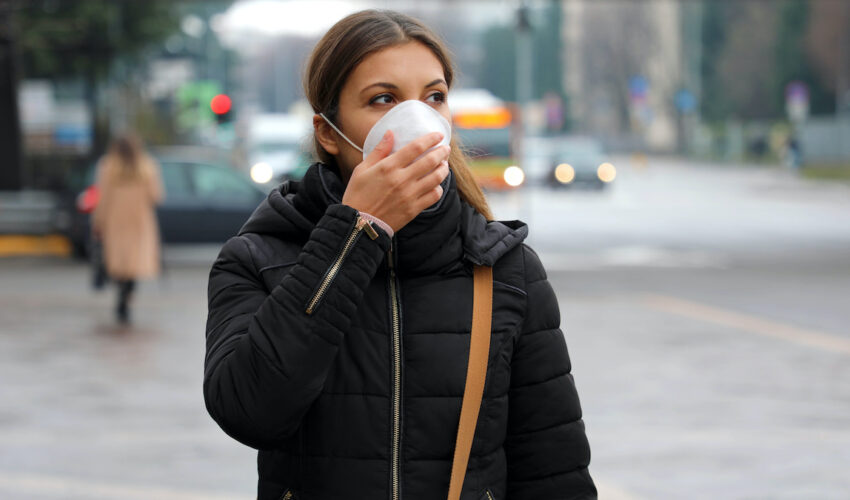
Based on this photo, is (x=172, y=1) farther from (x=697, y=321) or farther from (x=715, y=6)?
(x=715, y=6)

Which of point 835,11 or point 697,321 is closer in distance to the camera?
point 697,321

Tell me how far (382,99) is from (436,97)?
0.28 feet

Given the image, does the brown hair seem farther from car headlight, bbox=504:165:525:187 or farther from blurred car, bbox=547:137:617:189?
blurred car, bbox=547:137:617:189

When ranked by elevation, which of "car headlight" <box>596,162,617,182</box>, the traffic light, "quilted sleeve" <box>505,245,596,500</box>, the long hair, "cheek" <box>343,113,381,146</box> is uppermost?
"cheek" <box>343,113,381,146</box>

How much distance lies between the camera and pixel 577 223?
90.3 feet

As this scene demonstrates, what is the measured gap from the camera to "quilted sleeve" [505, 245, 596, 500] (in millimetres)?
2301

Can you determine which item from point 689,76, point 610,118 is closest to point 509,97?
point 610,118

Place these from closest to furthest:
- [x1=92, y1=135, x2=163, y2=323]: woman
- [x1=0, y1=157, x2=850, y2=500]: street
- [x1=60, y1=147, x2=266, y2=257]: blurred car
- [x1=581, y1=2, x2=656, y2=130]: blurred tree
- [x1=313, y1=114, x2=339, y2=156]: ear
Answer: [x1=313, y1=114, x2=339, y2=156]: ear → [x1=0, y1=157, x2=850, y2=500]: street → [x1=92, y1=135, x2=163, y2=323]: woman → [x1=60, y1=147, x2=266, y2=257]: blurred car → [x1=581, y1=2, x2=656, y2=130]: blurred tree

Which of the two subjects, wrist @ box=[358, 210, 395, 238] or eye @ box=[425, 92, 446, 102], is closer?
wrist @ box=[358, 210, 395, 238]

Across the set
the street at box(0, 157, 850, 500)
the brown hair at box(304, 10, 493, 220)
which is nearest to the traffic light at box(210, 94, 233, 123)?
the street at box(0, 157, 850, 500)

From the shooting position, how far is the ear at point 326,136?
2.29 m

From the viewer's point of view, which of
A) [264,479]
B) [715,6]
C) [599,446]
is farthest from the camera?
[715,6]

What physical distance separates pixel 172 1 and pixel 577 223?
9.44 meters

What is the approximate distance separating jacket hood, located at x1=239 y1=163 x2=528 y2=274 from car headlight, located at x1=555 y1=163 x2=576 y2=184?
1627 inches
